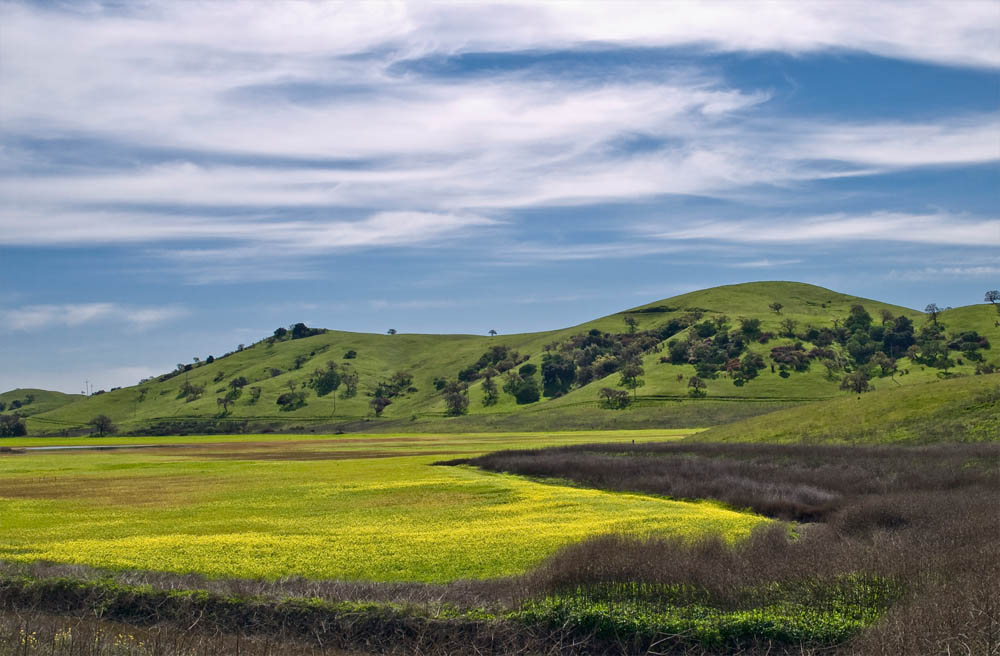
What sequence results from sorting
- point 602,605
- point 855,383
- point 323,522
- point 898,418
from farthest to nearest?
point 855,383
point 898,418
point 323,522
point 602,605

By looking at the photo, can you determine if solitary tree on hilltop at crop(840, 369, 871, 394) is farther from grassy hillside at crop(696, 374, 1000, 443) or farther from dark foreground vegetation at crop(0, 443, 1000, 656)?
dark foreground vegetation at crop(0, 443, 1000, 656)

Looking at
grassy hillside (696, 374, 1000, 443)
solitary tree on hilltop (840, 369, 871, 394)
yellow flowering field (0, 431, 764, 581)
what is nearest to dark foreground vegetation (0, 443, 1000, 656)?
yellow flowering field (0, 431, 764, 581)

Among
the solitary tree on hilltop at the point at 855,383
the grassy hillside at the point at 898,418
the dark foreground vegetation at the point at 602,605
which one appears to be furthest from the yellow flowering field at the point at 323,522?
the solitary tree on hilltop at the point at 855,383

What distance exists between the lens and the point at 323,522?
35.5 m

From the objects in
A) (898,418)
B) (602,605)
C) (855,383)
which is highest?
(602,605)

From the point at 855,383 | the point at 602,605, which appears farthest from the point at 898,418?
the point at 855,383

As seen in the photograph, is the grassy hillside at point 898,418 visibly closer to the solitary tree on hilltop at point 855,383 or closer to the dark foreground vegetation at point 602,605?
the dark foreground vegetation at point 602,605

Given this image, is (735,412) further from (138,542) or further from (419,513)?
(138,542)

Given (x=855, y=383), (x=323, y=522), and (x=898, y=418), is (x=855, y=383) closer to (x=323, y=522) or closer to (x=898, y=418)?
(x=898, y=418)

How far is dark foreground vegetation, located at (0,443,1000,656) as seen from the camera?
54.3ft

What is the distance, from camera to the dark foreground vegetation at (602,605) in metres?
16.6

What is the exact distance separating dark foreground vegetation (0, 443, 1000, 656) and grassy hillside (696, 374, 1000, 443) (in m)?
44.2

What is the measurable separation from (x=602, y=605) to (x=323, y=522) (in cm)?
1915

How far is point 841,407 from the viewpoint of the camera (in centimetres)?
8481
